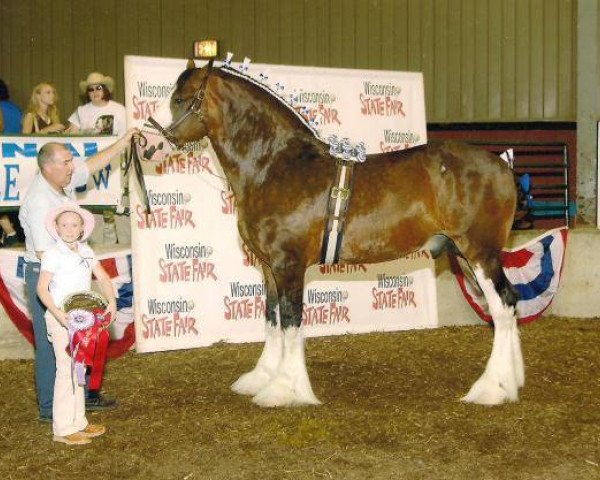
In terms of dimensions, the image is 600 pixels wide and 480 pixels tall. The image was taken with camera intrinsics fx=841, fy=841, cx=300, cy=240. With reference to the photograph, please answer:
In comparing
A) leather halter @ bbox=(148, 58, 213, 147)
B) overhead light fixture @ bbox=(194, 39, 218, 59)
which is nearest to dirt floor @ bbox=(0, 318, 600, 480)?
leather halter @ bbox=(148, 58, 213, 147)

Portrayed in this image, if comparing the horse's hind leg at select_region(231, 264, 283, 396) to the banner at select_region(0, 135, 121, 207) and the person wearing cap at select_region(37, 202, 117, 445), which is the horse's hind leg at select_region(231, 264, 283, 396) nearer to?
the person wearing cap at select_region(37, 202, 117, 445)

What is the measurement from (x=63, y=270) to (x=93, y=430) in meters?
1.00

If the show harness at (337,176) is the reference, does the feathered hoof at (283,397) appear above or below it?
below

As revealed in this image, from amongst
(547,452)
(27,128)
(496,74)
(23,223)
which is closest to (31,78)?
(27,128)

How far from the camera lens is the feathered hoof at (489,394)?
216 inches

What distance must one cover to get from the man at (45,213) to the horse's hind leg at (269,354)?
3.14 feet

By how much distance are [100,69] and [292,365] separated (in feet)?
28.8

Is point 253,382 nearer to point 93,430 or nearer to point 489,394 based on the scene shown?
point 93,430

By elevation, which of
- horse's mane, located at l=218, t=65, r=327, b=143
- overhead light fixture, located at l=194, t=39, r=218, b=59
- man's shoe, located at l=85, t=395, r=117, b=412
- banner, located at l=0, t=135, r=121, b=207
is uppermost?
overhead light fixture, located at l=194, t=39, r=218, b=59

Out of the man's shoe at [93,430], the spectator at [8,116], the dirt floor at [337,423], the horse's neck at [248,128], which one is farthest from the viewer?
the spectator at [8,116]

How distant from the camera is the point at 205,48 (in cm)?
1234

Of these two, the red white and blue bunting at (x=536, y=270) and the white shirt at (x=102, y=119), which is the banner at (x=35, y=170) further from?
the red white and blue bunting at (x=536, y=270)

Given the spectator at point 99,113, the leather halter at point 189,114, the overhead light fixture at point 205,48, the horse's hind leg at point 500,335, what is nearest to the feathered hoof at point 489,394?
the horse's hind leg at point 500,335

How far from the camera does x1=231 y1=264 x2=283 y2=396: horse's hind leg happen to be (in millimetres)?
5930
